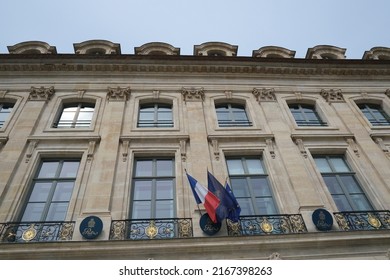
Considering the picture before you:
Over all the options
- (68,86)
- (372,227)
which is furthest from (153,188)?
(68,86)

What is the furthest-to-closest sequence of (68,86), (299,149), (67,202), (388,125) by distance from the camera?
1. (68,86)
2. (388,125)
3. (299,149)
4. (67,202)

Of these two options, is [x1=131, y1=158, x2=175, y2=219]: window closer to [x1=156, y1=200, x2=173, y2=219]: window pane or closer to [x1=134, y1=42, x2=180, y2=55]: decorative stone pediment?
[x1=156, y1=200, x2=173, y2=219]: window pane

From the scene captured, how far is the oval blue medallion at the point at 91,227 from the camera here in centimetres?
678

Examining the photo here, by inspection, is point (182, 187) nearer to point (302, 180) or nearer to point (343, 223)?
point (302, 180)

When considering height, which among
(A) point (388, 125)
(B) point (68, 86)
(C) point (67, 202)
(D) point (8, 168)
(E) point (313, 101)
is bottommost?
(C) point (67, 202)

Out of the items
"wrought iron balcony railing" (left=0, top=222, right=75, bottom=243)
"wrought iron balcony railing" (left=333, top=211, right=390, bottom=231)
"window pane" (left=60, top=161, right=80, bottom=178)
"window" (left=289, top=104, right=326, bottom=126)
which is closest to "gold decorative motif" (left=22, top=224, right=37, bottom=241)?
"wrought iron balcony railing" (left=0, top=222, right=75, bottom=243)

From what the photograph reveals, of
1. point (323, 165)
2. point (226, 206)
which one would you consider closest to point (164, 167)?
point (226, 206)

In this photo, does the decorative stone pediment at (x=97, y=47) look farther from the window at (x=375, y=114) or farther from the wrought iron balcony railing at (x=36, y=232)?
the window at (x=375, y=114)

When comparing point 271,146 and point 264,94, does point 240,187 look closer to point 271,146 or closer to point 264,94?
point 271,146

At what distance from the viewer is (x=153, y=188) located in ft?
27.7

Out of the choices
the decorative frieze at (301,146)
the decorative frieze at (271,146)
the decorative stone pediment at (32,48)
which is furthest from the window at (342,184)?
the decorative stone pediment at (32,48)

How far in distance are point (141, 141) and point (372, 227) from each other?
6502 millimetres

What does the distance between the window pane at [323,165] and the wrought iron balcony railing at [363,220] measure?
183 cm

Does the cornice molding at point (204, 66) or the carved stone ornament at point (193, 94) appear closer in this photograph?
the carved stone ornament at point (193, 94)
